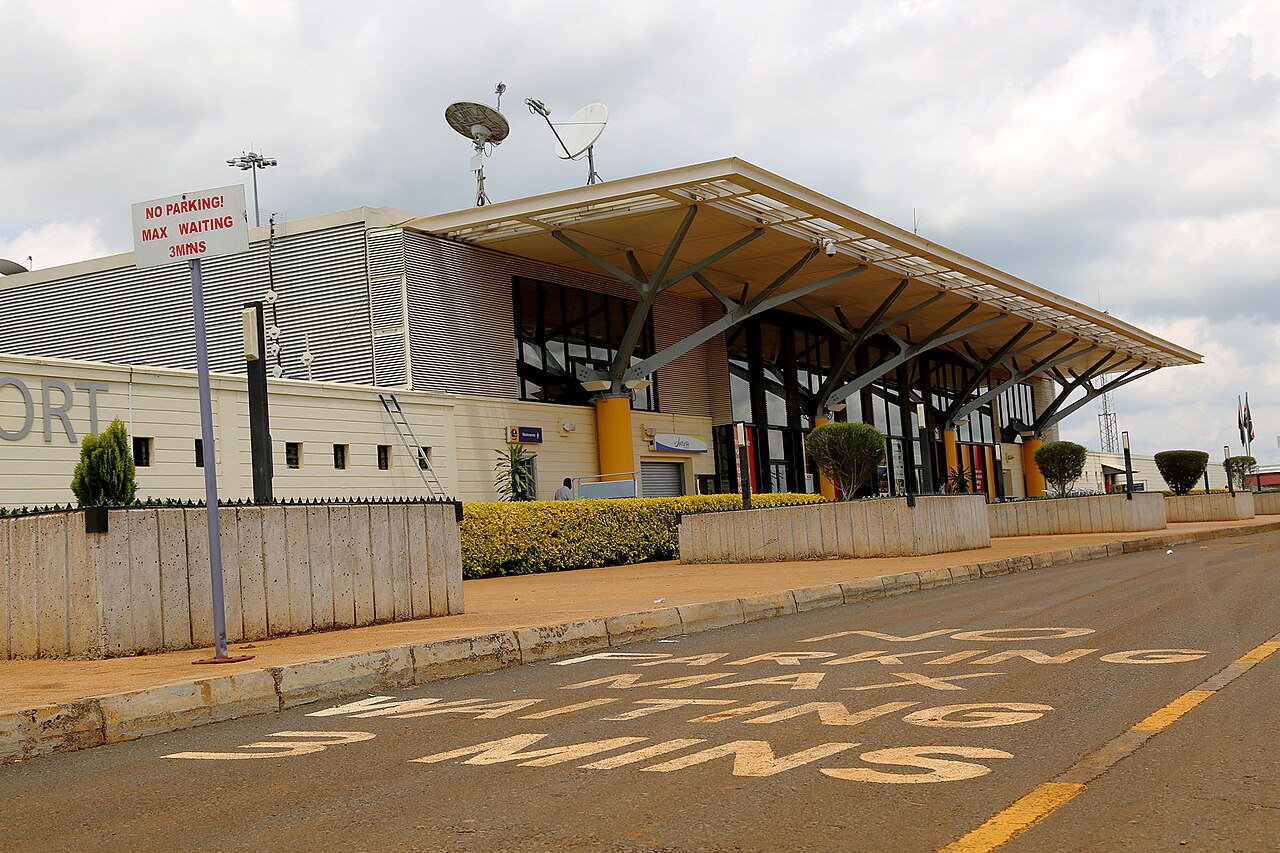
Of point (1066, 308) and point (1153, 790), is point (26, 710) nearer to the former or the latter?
point (1153, 790)

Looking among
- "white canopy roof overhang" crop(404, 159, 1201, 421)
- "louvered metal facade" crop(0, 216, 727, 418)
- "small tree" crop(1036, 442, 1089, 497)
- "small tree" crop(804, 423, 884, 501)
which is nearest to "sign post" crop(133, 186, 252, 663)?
"small tree" crop(804, 423, 884, 501)

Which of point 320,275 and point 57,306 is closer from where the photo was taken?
point 320,275

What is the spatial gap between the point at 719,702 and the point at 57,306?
103 ft

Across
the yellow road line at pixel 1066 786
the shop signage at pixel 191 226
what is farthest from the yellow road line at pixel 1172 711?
the shop signage at pixel 191 226

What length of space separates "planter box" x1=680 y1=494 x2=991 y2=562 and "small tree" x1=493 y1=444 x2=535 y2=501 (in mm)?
6198

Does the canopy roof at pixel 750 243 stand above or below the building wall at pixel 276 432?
above

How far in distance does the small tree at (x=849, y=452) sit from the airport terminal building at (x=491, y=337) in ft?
4.72

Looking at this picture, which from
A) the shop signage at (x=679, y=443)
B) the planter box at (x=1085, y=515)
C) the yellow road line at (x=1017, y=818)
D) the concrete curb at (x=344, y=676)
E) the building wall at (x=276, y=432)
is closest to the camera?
the yellow road line at (x=1017, y=818)

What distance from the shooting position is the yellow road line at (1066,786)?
3863mm

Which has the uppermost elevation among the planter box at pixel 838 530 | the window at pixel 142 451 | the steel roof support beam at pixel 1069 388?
the steel roof support beam at pixel 1069 388

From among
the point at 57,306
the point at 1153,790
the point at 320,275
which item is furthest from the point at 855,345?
the point at 1153,790

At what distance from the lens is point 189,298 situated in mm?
31516

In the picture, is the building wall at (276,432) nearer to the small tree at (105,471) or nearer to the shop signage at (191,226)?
the small tree at (105,471)

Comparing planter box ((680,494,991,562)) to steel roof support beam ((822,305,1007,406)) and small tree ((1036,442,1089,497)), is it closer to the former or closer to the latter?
small tree ((1036,442,1089,497))
